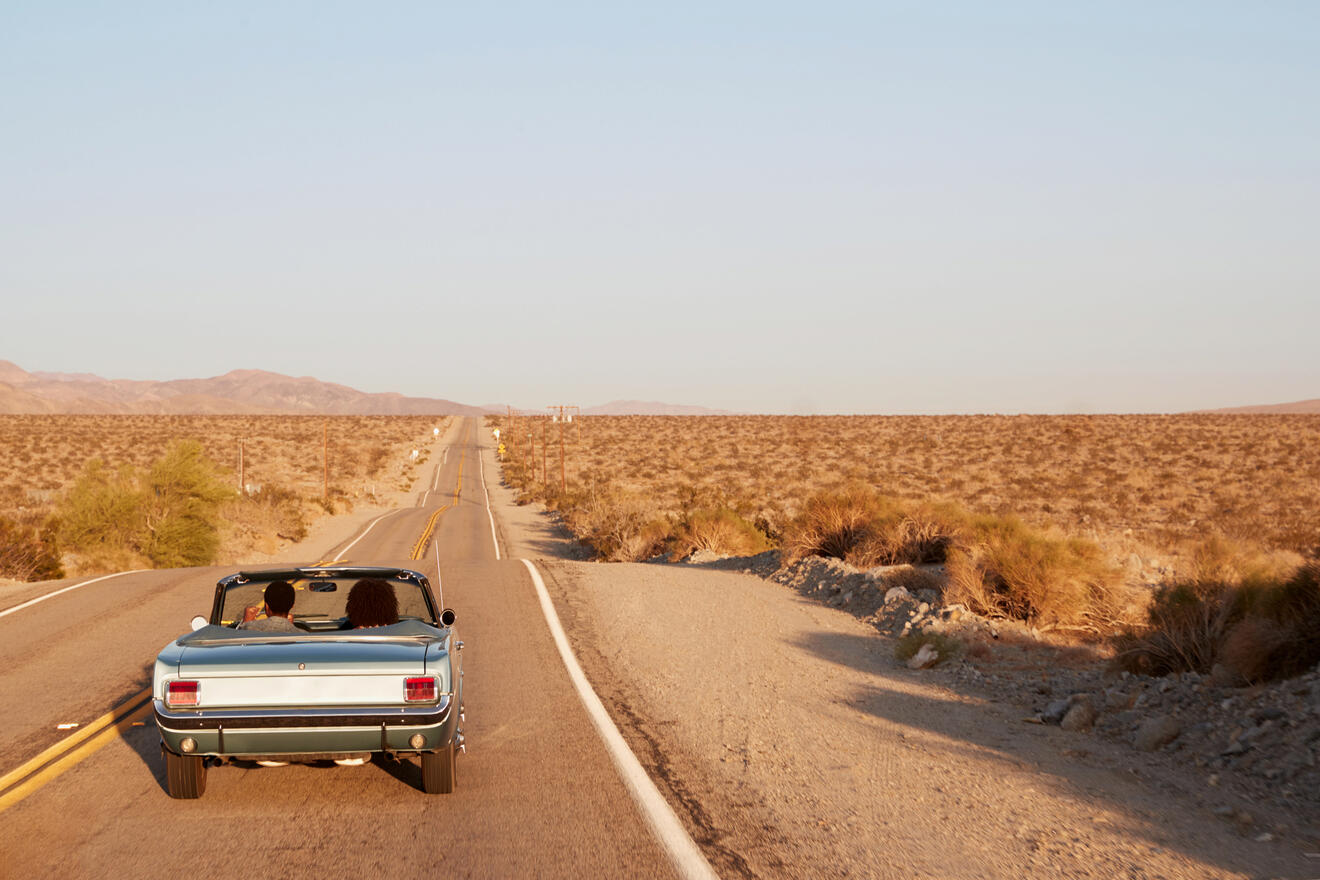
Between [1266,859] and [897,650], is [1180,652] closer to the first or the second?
[897,650]

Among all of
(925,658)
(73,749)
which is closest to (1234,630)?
(925,658)

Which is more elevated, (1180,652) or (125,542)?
(1180,652)

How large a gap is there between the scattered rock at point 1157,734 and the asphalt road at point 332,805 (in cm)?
392

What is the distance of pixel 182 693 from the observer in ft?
19.1

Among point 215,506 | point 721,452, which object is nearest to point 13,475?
point 215,506

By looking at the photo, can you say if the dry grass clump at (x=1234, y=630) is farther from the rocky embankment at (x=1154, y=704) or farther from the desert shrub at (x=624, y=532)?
the desert shrub at (x=624, y=532)

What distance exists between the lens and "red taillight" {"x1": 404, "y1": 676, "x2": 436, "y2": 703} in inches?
235

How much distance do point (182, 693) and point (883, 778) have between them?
4336 millimetres

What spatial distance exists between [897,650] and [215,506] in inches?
1092

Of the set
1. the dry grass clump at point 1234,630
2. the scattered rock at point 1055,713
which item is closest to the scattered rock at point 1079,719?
the scattered rock at point 1055,713

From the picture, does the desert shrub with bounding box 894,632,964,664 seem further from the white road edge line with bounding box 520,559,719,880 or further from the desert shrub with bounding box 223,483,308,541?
the desert shrub with bounding box 223,483,308,541

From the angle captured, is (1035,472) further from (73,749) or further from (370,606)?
(73,749)

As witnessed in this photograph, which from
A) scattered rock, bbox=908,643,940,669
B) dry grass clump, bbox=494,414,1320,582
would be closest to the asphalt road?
scattered rock, bbox=908,643,940,669

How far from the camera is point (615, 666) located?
35.8 feet
